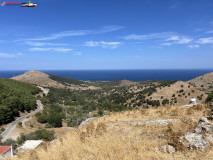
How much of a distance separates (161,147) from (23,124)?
40067 millimetres

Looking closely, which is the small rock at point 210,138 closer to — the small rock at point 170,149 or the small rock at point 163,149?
the small rock at point 170,149

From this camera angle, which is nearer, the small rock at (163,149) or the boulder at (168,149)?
the boulder at (168,149)

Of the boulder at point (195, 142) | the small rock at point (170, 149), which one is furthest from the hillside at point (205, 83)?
→ the small rock at point (170, 149)

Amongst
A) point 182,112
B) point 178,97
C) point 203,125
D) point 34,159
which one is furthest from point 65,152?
point 178,97

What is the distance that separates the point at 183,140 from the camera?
4.57 meters

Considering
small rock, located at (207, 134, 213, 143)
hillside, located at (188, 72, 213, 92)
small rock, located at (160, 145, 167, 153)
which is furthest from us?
hillside, located at (188, 72, 213, 92)

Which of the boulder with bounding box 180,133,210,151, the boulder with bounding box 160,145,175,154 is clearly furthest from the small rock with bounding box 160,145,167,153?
the boulder with bounding box 180,133,210,151

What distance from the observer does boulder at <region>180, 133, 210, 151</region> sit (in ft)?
13.9

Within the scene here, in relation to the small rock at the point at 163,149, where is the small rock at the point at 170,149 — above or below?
above

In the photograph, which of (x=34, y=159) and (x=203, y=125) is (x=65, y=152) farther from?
(x=203, y=125)

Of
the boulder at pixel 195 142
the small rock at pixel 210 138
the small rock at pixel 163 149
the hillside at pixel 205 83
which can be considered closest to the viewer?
the boulder at pixel 195 142

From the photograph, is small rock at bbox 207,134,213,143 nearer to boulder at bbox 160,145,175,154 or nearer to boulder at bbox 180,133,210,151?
boulder at bbox 180,133,210,151

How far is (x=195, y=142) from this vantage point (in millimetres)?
4340

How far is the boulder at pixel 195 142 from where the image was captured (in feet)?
13.9
